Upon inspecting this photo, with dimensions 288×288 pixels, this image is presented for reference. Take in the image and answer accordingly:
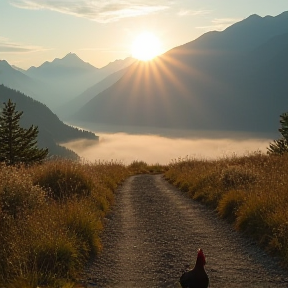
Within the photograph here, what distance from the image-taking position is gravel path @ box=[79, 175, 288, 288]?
24.6 ft

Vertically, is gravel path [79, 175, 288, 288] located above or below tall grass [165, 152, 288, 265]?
below

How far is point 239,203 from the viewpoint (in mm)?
12438

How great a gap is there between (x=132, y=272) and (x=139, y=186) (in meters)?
14.9

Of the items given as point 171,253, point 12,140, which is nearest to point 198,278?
point 171,253

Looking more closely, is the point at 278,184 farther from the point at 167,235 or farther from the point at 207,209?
the point at 167,235

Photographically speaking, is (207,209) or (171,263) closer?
(171,263)

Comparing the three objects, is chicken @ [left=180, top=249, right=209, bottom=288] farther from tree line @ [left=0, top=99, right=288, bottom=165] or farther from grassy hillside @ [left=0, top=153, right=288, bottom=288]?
tree line @ [left=0, top=99, right=288, bottom=165]

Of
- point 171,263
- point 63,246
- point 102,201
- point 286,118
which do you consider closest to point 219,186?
point 102,201

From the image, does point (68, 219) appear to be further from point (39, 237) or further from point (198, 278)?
point (198, 278)

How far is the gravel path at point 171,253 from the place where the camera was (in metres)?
7.50

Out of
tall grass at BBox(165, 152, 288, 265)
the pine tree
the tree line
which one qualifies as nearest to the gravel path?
tall grass at BBox(165, 152, 288, 265)

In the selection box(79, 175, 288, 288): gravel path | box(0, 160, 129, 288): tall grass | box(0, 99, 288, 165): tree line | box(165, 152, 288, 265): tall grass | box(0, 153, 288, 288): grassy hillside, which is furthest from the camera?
box(0, 99, 288, 165): tree line

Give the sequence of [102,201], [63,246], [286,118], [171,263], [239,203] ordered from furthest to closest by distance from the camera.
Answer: [286,118] → [102,201] → [239,203] → [171,263] → [63,246]

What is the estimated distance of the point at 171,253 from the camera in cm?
917
